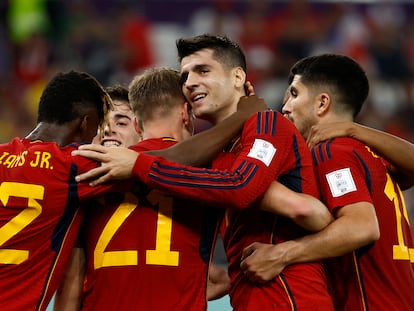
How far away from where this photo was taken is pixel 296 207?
379 cm

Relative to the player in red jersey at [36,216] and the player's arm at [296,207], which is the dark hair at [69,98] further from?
the player's arm at [296,207]

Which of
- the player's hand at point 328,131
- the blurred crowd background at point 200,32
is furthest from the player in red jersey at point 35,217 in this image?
the blurred crowd background at point 200,32

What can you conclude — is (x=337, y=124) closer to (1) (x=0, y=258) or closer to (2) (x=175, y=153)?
(2) (x=175, y=153)

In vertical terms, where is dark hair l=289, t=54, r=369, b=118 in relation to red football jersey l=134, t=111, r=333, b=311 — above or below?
above

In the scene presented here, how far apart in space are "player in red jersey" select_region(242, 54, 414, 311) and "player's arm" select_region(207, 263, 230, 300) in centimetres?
78

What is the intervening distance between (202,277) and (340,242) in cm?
66

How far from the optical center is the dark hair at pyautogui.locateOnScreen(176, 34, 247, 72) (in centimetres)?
437

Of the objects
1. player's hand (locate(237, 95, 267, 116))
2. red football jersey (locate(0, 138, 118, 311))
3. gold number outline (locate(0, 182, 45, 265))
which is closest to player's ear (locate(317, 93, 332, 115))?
player's hand (locate(237, 95, 267, 116))

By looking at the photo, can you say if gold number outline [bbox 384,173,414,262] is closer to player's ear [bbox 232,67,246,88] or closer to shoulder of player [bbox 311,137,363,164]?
shoulder of player [bbox 311,137,363,164]

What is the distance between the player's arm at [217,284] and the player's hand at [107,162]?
111 cm

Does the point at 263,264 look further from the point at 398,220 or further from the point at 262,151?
the point at 398,220

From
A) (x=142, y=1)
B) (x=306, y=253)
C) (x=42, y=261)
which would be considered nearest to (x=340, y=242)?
(x=306, y=253)

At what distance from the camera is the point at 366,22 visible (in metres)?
11.6

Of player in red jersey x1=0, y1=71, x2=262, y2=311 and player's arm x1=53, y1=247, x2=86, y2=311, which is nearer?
player in red jersey x1=0, y1=71, x2=262, y2=311
